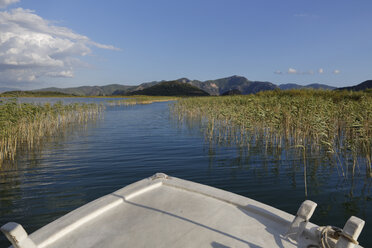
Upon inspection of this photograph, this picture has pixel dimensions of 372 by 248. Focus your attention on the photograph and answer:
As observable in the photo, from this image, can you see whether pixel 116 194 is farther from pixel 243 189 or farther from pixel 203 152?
pixel 203 152

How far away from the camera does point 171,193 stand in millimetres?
4996

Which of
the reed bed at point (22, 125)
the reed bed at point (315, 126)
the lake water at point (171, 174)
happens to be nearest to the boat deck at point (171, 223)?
the lake water at point (171, 174)

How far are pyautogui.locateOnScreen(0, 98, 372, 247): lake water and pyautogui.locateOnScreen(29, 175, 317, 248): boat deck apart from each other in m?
3.25

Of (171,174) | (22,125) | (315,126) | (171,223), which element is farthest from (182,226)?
(22,125)

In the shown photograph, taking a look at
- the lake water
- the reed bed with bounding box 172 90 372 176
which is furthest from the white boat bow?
the reed bed with bounding box 172 90 372 176

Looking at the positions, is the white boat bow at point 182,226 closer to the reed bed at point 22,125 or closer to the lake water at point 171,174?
the lake water at point 171,174

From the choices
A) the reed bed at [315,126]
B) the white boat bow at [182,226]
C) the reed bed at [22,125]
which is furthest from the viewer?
the reed bed at [22,125]

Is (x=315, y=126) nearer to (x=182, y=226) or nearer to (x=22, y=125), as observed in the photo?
(x=182, y=226)

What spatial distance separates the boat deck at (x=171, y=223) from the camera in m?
3.46

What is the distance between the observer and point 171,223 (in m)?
3.90

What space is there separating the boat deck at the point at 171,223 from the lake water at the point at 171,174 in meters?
3.25

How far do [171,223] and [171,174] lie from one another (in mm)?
6770

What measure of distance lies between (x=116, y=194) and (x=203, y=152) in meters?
10.1

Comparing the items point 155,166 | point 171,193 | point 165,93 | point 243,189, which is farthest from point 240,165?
point 165,93
